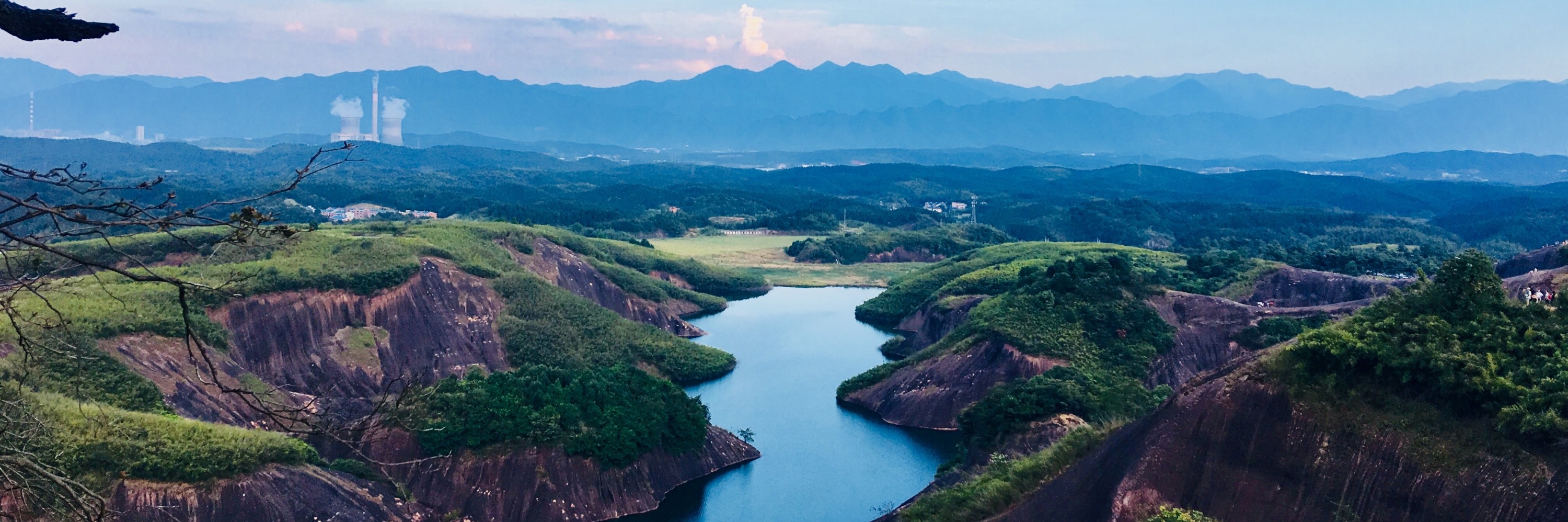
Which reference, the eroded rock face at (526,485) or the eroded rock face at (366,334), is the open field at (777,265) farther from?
the eroded rock face at (526,485)

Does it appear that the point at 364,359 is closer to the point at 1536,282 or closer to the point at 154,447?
the point at 154,447

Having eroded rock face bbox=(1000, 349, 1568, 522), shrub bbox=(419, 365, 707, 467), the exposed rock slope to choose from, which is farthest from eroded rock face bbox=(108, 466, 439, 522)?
the exposed rock slope

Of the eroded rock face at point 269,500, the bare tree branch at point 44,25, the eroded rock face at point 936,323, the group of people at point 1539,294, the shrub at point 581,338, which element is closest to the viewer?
the bare tree branch at point 44,25

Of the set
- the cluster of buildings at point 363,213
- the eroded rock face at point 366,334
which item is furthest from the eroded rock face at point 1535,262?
the cluster of buildings at point 363,213

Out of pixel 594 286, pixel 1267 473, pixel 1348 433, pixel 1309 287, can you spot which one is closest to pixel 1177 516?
pixel 1267 473

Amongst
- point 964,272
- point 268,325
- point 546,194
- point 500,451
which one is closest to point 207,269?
point 268,325

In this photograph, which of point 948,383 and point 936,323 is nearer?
point 948,383

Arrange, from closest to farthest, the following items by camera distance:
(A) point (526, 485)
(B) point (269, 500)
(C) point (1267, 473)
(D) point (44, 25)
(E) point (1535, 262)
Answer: (D) point (44, 25) → (C) point (1267, 473) → (B) point (269, 500) → (A) point (526, 485) → (E) point (1535, 262)
